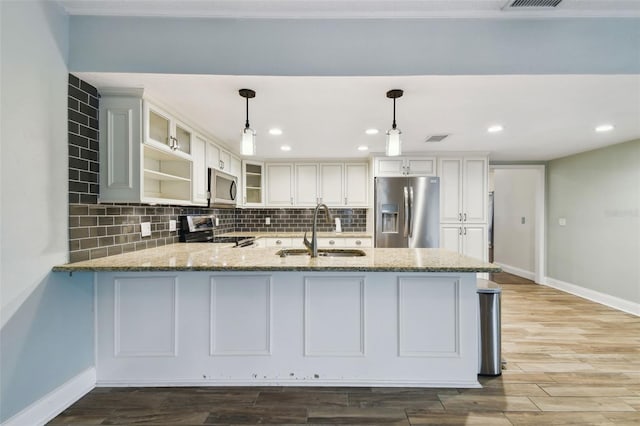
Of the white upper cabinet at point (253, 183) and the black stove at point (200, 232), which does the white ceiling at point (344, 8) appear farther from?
the white upper cabinet at point (253, 183)

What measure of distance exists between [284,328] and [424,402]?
0.98 metres

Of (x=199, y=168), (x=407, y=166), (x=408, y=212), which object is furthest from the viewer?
(x=407, y=166)

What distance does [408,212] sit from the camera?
423 centimetres

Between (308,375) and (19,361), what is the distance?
1.59 metres

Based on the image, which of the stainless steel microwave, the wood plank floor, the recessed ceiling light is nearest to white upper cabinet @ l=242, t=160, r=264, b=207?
the stainless steel microwave

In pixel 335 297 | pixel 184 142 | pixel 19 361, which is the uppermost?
pixel 184 142

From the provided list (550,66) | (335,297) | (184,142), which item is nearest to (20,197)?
(184,142)

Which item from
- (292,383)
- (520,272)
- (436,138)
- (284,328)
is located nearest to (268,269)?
(284,328)

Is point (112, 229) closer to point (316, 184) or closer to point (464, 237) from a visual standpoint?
point (316, 184)

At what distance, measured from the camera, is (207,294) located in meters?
2.00

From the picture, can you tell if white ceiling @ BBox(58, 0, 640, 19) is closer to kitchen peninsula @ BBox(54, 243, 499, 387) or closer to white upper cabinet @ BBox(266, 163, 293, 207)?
kitchen peninsula @ BBox(54, 243, 499, 387)

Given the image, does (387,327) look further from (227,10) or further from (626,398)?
(227,10)

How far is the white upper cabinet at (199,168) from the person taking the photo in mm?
2943

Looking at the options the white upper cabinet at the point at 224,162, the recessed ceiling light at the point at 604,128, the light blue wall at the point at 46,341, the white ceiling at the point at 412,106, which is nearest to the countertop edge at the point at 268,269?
the light blue wall at the point at 46,341
